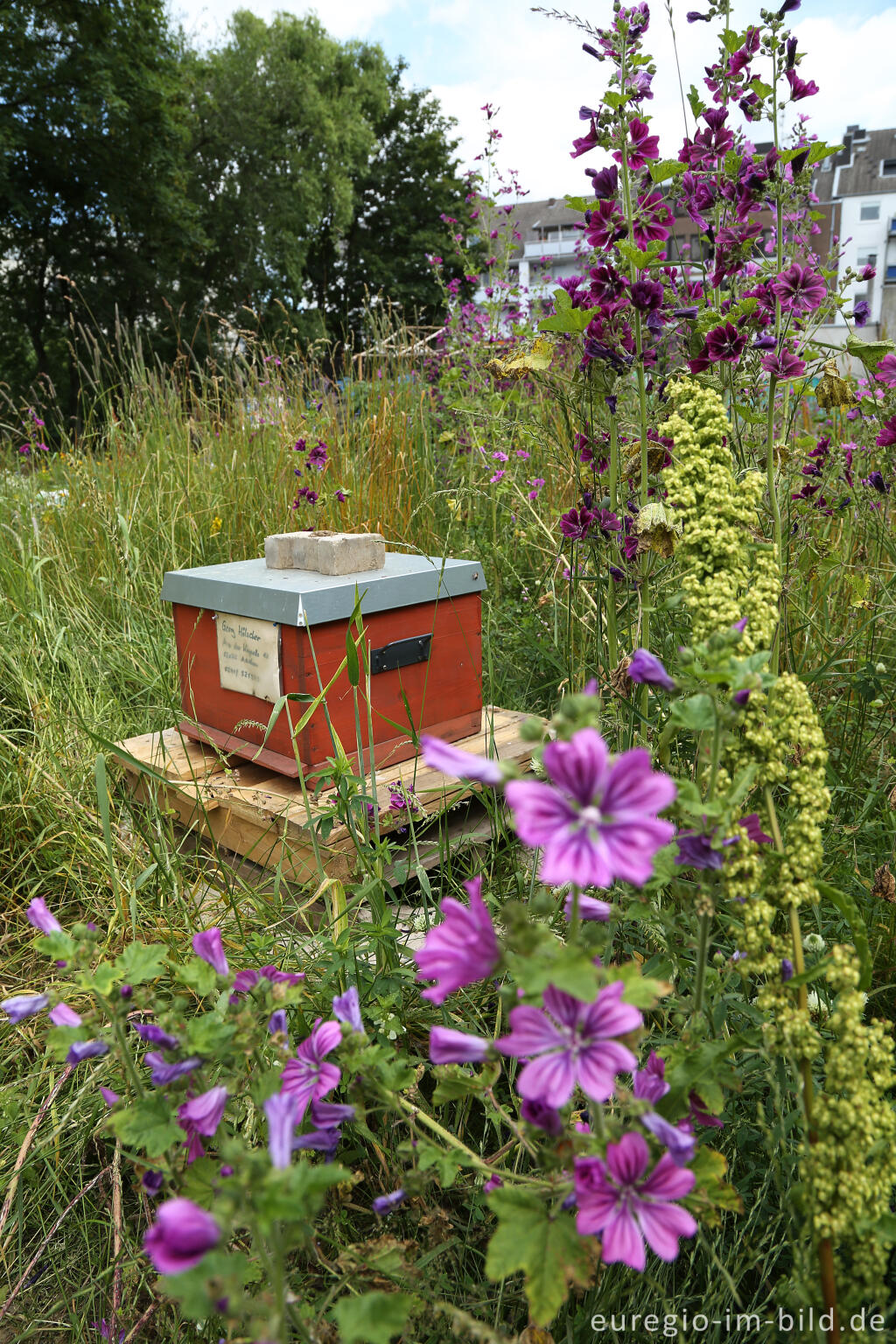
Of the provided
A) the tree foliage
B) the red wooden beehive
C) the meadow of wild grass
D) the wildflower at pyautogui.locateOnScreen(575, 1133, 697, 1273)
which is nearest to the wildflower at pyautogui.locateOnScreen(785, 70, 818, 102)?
the meadow of wild grass

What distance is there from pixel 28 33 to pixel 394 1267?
68.0 ft

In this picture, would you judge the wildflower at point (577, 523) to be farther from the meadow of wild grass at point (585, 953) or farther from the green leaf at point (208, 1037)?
the green leaf at point (208, 1037)

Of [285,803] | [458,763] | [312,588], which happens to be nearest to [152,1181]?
[458,763]

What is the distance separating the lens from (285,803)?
1.78m

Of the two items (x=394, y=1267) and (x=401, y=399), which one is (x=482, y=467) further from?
(x=394, y=1267)

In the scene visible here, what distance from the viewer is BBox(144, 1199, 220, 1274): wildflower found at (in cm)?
52

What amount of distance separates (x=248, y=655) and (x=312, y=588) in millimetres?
261

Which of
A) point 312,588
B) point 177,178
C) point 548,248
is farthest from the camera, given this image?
point 548,248

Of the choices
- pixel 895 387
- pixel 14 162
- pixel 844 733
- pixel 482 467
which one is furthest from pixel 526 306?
pixel 14 162

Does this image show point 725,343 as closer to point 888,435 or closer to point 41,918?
point 888,435

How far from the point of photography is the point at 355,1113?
0.78 metres

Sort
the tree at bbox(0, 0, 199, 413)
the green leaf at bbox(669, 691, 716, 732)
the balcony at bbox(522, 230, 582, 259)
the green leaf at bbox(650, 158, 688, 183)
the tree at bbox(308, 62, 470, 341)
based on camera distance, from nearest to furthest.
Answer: the green leaf at bbox(669, 691, 716, 732), the green leaf at bbox(650, 158, 688, 183), the tree at bbox(0, 0, 199, 413), the tree at bbox(308, 62, 470, 341), the balcony at bbox(522, 230, 582, 259)

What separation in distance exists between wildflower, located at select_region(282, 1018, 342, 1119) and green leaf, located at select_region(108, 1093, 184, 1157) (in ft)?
0.35

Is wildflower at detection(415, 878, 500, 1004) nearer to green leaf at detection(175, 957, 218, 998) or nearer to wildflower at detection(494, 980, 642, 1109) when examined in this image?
wildflower at detection(494, 980, 642, 1109)
